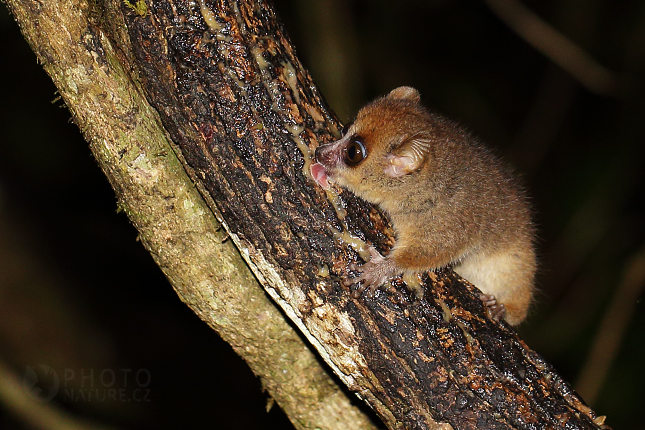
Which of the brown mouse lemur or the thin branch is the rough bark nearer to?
the brown mouse lemur

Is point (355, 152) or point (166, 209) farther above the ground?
point (355, 152)

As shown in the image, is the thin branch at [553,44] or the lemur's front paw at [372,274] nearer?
the lemur's front paw at [372,274]

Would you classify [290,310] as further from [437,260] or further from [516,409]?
[516,409]

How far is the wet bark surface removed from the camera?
9.27 feet

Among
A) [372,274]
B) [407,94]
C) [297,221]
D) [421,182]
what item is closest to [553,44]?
[407,94]

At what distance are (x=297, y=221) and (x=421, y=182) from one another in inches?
46.3

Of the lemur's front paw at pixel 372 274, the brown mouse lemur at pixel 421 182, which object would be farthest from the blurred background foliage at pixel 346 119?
the lemur's front paw at pixel 372 274

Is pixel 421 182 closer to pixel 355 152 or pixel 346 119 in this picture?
pixel 355 152

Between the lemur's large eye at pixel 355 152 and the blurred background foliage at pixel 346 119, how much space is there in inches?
116

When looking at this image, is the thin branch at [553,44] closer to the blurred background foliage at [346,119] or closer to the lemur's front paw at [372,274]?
the blurred background foliage at [346,119]

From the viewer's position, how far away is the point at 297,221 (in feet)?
9.63

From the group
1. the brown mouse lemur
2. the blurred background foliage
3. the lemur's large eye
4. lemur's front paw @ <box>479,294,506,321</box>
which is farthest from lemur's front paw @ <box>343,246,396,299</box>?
the blurred background foliage

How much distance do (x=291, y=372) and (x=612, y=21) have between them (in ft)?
30.5

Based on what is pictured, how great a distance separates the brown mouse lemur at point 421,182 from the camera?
11.1 feet
